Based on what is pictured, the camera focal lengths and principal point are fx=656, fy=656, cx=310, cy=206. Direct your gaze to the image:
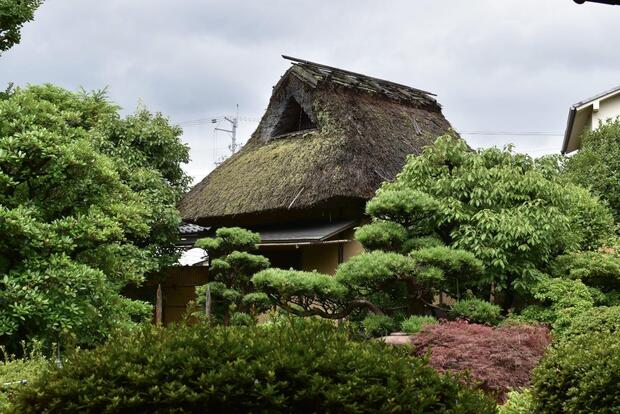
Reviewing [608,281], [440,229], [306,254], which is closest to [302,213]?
[306,254]

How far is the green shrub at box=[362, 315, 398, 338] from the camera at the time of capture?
802 cm

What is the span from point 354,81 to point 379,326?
9.02m

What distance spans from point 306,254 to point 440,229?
4763 millimetres

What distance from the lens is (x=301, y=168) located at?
13594mm

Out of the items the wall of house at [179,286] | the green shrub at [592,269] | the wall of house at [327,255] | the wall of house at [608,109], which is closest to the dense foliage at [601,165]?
the wall of house at [608,109]

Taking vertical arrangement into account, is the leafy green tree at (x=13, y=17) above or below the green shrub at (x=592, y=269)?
above

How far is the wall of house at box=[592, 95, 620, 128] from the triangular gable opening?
8.60m

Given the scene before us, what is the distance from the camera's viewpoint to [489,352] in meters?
6.31

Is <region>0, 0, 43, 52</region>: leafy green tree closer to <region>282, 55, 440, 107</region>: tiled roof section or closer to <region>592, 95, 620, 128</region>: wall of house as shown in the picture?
<region>282, 55, 440, 107</region>: tiled roof section

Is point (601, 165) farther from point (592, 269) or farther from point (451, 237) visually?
point (451, 237)

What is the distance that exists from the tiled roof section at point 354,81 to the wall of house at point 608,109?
4807 mm

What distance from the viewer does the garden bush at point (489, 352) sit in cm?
609

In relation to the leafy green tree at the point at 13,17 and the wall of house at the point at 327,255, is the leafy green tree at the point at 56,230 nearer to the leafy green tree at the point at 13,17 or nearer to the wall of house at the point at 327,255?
the leafy green tree at the point at 13,17

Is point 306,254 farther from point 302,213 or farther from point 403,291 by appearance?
point 403,291
